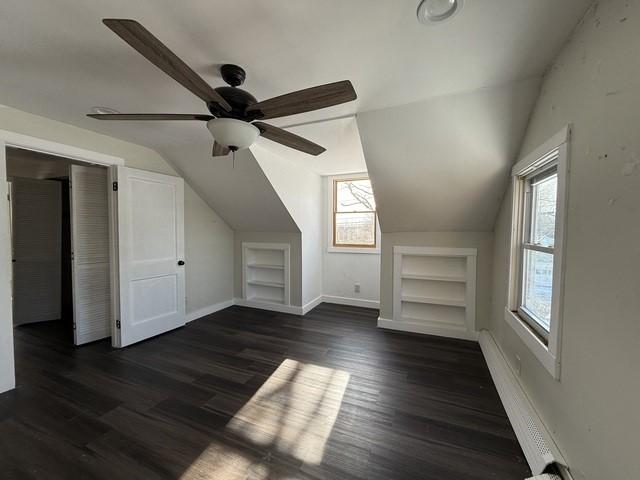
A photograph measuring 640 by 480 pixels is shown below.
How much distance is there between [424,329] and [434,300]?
405 millimetres

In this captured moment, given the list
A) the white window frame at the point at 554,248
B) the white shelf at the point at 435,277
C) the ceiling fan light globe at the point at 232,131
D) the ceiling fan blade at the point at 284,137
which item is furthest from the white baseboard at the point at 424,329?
the ceiling fan light globe at the point at 232,131

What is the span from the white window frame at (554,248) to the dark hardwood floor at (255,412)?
622 mm

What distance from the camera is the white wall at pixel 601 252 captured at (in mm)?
951

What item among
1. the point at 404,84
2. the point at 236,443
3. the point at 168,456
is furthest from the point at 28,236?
the point at 404,84

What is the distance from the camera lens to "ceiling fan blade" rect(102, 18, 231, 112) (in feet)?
2.82

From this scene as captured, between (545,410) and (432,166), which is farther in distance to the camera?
(432,166)

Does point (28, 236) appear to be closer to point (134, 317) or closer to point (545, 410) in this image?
point (134, 317)

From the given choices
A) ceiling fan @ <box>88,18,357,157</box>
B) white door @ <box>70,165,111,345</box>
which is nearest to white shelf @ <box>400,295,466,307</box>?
ceiling fan @ <box>88,18,357,157</box>

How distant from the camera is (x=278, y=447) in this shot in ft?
5.26

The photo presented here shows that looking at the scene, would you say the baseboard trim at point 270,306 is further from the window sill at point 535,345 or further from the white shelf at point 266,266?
the window sill at point 535,345

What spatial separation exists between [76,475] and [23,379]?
1.54 meters

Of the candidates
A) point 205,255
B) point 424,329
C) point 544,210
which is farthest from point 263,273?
point 544,210

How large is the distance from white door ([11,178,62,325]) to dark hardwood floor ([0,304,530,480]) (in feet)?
2.23

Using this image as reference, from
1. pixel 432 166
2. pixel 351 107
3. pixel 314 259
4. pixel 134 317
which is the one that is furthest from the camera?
pixel 314 259
